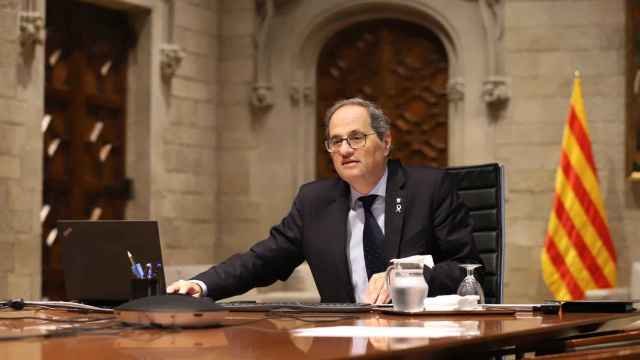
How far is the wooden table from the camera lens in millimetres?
1845

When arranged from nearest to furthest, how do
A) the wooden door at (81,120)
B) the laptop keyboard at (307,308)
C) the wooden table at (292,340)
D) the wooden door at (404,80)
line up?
the wooden table at (292,340), the laptop keyboard at (307,308), the wooden door at (81,120), the wooden door at (404,80)

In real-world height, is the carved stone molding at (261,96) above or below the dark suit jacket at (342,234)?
above

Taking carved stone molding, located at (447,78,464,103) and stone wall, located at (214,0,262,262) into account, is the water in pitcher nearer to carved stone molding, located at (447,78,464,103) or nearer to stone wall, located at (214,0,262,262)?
carved stone molding, located at (447,78,464,103)

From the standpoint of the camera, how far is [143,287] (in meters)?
2.85

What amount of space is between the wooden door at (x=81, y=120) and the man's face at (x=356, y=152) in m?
4.18

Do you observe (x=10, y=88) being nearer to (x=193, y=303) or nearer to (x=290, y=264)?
(x=290, y=264)

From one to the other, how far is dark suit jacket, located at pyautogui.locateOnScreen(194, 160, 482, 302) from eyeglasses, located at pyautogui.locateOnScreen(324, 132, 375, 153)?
0.16m

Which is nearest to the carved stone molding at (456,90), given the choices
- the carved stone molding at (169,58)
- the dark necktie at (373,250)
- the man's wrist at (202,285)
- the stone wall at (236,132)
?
the stone wall at (236,132)

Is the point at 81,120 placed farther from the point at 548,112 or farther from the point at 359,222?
the point at 359,222

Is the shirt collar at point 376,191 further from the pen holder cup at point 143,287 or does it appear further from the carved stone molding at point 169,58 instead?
the carved stone molding at point 169,58

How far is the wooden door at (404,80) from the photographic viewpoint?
8.55 meters

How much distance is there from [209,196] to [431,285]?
558cm

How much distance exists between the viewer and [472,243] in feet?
11.7

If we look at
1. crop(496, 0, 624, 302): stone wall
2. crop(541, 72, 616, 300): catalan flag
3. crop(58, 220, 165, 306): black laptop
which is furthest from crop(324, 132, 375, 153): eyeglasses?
crop(496, 0, 624, 302): stone wall
